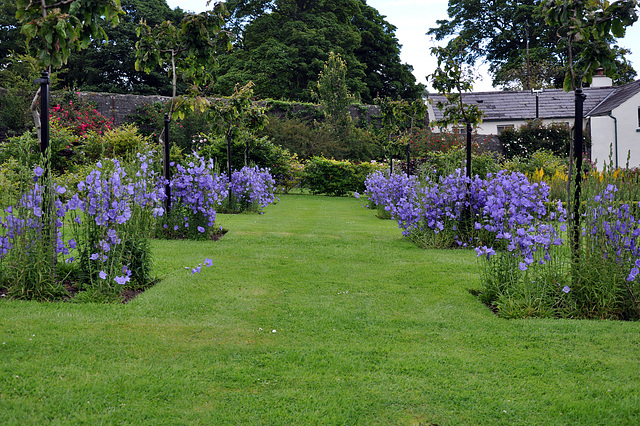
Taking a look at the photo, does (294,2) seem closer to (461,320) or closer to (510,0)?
(510,0)

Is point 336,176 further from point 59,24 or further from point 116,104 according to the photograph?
point 59,24

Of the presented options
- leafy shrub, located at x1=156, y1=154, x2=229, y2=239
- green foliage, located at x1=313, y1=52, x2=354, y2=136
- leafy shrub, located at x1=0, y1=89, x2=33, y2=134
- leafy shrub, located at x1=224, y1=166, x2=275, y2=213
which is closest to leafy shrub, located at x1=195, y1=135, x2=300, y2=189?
green foliage, located at x1=313, y1=52, x2=354, y2=136

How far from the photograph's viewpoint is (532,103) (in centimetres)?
2838

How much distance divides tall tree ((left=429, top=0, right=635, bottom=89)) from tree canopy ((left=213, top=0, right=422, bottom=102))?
459 centimetres

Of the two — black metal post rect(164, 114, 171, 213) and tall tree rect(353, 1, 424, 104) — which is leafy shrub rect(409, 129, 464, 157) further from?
tall tree rect(353, 1, 424, 104)

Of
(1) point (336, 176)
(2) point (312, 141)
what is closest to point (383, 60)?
(2) point (312, 141)

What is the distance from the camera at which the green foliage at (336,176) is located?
1898 centimetres

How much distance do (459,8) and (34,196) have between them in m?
37.6

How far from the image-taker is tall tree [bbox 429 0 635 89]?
113 feet

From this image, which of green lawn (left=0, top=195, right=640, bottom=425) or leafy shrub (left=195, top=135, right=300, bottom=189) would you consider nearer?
green lawn (left=0, top=195, right=640, bottom=425)

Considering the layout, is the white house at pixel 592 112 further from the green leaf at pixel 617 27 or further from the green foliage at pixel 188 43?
the green leaf at pixel 617 27

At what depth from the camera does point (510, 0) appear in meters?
35.6

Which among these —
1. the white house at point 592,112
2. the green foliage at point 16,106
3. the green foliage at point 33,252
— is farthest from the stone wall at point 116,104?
the green foliage at point 33,252

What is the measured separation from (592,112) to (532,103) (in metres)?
3.03
